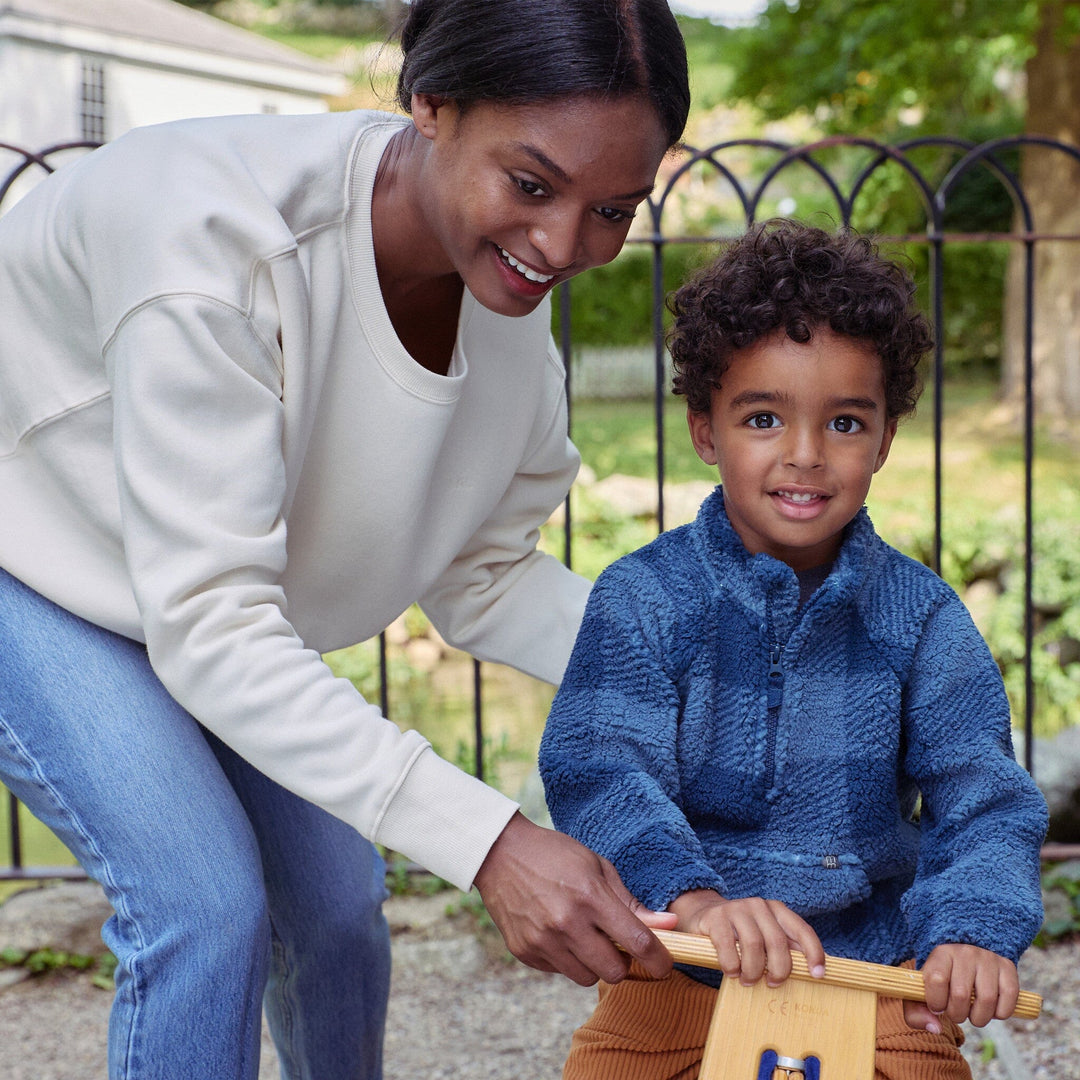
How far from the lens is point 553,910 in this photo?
138cm

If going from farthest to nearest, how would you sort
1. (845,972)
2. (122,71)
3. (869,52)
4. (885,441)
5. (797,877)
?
(122,71) → (869,52) → (885,441) → (797,877) → (845,972)

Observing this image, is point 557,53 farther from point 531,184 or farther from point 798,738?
point 798,738

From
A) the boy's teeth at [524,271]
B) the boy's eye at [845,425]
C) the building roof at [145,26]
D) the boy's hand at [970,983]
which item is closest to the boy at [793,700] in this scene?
the boy's eye at [845,425]

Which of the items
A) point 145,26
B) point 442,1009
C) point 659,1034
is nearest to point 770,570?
point 659,1034

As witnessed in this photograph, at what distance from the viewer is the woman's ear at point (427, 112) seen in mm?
1607

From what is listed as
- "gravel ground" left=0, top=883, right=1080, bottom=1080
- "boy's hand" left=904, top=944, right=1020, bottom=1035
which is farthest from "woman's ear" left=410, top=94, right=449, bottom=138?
"gravel ground" left=0, top=883, right=1080, bottom=1080

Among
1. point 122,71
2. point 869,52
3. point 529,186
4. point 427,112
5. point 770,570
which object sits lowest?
point 770,570

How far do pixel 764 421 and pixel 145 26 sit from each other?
20524 mm

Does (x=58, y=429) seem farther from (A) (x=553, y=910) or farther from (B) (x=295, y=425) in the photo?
(A) (x=553, y=910)

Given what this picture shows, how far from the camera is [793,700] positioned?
165 centimetres

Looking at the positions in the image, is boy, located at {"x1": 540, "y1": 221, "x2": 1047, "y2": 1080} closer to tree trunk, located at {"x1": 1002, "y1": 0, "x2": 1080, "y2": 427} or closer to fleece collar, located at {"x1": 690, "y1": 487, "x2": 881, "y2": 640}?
fleece collar, located at {"x1": 690, "y1": 487, "x2": 881, "y2": 640}

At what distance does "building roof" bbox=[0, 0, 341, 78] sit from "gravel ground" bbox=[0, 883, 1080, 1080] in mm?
17653

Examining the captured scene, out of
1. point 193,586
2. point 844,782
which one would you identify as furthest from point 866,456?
point 193,586

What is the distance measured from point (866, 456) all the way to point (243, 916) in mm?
969
